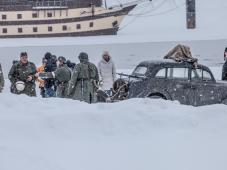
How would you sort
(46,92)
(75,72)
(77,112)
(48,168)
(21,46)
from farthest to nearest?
(21,46), (46,92), (75,72), (77,112), (48,168)

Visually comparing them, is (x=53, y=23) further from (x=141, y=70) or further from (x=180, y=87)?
(x=180, y=87)

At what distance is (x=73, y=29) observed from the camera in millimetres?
54125

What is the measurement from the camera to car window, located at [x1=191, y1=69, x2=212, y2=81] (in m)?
12.6

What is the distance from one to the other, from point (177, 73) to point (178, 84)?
1.00 feet

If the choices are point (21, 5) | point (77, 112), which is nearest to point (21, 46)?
point (21, 5)

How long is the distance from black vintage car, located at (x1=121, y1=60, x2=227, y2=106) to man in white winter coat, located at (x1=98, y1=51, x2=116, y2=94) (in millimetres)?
691

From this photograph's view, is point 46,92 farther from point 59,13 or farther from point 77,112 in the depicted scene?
point 59,13

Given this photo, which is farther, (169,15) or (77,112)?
(169,15)

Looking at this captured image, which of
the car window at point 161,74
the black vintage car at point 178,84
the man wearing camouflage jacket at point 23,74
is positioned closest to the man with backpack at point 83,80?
the man wearing camouflage jacket at point 23,74

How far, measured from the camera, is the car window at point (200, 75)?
12.6 m

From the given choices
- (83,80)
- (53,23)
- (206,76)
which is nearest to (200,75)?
(206,76)

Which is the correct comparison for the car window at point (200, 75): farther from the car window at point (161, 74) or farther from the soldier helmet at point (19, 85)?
the soldier helmet at point (19, 85)

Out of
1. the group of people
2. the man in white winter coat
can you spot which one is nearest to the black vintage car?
the man in white winter coat

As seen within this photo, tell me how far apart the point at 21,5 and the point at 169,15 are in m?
28.4
